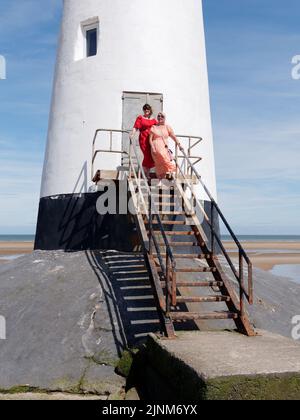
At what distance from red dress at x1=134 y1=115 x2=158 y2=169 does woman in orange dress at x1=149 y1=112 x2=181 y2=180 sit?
211mm

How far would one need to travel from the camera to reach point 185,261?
999cm

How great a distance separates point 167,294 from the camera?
6398 mm

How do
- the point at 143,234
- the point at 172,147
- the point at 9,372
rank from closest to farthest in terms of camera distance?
the point at 9,372 < the point at 143,234 < the point at 172,147

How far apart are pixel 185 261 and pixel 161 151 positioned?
2.34 m

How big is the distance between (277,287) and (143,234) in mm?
4150

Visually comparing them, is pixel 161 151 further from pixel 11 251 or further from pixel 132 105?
pixel 11 251

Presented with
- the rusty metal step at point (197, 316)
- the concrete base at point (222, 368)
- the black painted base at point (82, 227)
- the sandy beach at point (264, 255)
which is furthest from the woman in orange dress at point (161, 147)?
the sandy beach at point (264, 255)

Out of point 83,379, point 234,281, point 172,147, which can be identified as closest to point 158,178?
point 172,147

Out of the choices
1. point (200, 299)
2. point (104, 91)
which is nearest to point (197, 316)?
point (200, 299)

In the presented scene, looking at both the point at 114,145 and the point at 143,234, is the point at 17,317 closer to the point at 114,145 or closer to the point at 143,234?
the point at 143,234

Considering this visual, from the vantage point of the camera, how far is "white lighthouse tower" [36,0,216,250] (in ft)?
36.2

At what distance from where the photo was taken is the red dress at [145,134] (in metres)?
9.76

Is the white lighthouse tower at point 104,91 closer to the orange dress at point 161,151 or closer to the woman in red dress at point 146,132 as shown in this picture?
the woman in red dress at point 146,132

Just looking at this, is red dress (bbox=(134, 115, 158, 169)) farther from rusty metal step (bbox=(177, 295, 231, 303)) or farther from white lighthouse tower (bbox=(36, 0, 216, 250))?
rusty metal step (bbox=(177, 295, 231, 303))
